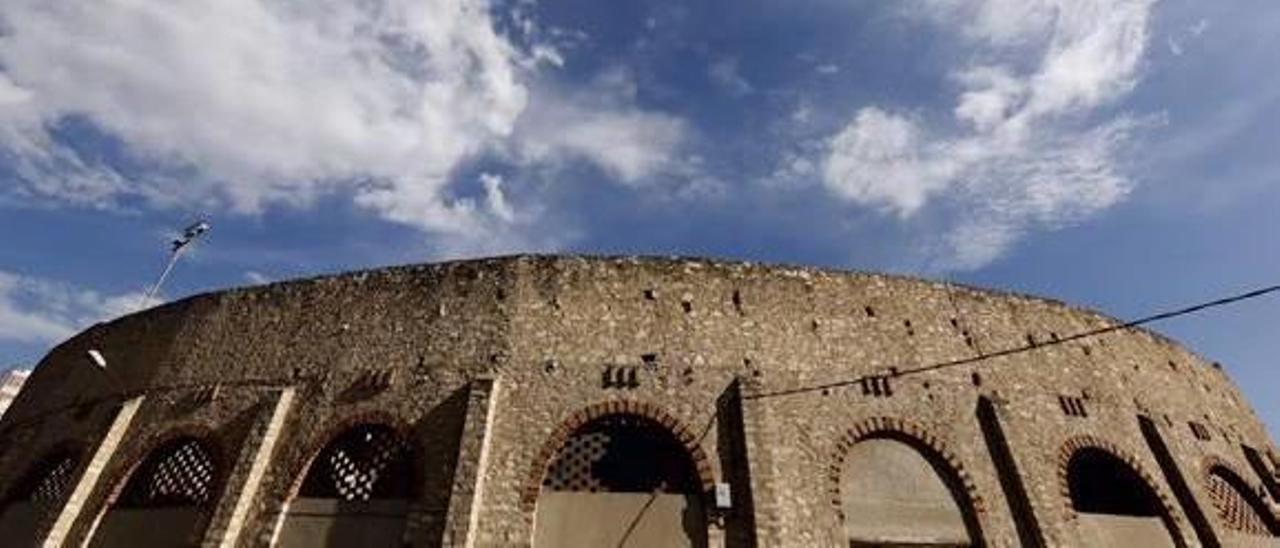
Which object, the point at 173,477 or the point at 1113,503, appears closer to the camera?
the point at 173,477

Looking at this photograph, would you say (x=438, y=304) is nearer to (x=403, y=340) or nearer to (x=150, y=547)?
(x=403, y=340)

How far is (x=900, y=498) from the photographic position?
11266 mm

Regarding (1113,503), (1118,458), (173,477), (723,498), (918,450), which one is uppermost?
(1118,458)

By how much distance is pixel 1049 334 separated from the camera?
14094mm

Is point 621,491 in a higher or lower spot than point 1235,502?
lower

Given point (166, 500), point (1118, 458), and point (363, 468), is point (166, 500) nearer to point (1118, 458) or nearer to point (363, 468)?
point (363, 468)

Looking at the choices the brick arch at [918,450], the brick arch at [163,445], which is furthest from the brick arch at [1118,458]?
the brick arch at [163,445]

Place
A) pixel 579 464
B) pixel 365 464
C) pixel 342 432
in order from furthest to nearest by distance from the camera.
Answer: pixel 342 432 → pixel 365 464 → pixel 579 464

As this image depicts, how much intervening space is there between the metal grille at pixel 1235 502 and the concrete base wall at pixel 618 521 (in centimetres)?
1021

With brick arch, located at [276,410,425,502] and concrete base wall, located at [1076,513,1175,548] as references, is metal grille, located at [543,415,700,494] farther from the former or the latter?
concrete base wall, located at [1076,513,1175,548]

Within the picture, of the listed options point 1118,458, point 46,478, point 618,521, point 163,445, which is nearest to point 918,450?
point 1118,458

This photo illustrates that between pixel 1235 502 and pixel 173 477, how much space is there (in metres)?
19.1

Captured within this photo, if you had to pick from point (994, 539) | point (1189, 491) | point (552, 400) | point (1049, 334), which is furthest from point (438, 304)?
point (1189, 491)

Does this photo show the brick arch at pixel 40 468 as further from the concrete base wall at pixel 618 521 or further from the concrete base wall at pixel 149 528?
the concrete base wall at pixel 618 521
